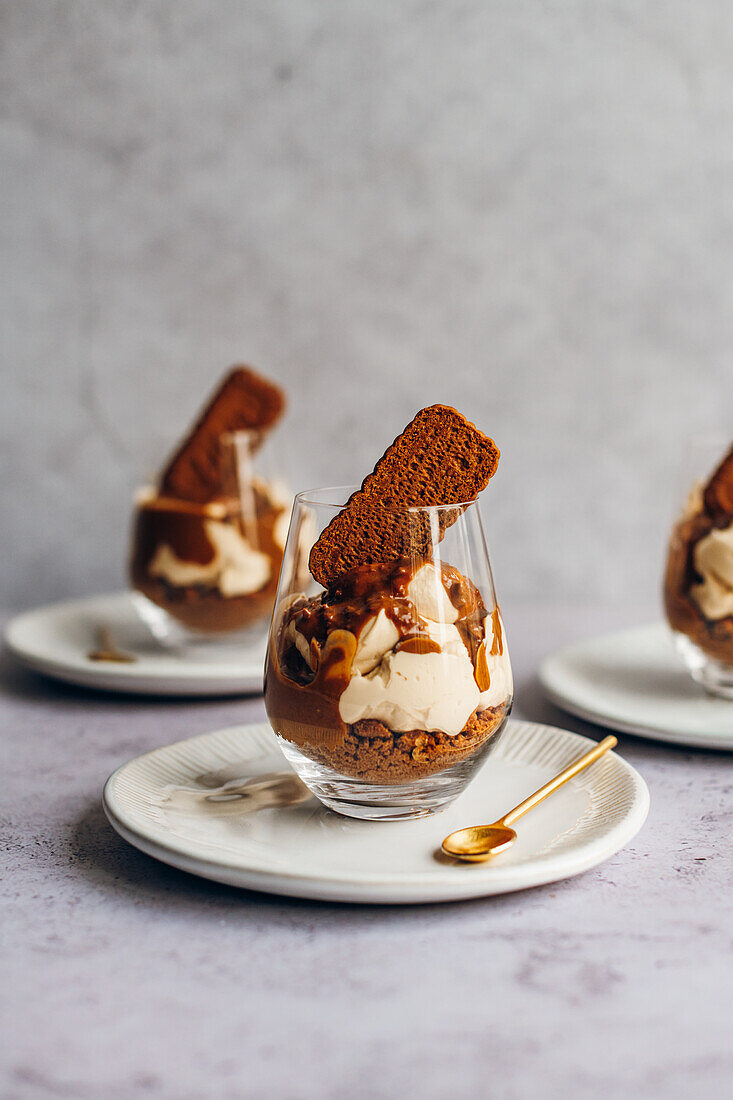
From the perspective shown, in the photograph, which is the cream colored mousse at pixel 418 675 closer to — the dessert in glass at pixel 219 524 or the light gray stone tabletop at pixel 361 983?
the light gray stone tabletop at pixel 361 983

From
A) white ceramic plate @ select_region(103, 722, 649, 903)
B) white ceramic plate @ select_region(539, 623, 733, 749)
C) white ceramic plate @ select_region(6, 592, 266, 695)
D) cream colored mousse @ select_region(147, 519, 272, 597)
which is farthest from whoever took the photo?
cream colored mousse @ select_region(147, 519, 272, 597)

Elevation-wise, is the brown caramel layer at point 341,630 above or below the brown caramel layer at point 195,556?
above

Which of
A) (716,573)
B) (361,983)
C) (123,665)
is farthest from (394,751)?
(123,665)

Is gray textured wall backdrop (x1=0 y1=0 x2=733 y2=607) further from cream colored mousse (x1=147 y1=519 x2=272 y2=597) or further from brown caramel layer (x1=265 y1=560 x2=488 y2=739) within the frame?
brown caramel layer (x1=265 y1=560 x2=488 y2=739)

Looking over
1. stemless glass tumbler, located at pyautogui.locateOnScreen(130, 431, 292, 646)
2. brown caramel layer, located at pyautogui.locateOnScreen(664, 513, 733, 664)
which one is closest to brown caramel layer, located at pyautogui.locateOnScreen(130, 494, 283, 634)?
stemless glass tumbler, located at pyautogui.locateOnScreen(130, 431, 292, 646)

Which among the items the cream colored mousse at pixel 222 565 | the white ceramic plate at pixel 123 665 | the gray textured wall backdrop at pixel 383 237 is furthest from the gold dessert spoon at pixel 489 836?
the gray textured wall backdrop at pixel 383 237
